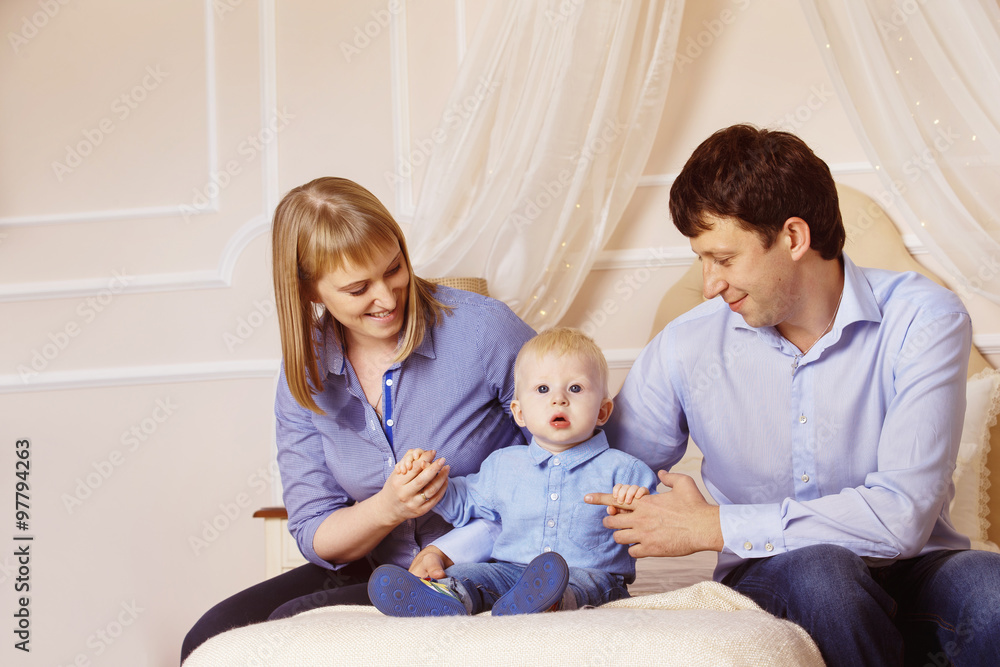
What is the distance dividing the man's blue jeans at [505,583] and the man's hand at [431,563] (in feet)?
0.07

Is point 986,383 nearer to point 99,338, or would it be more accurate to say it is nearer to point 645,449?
point 645,449

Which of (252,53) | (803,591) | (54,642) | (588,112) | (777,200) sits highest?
(252,53)

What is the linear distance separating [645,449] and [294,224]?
0.81 m

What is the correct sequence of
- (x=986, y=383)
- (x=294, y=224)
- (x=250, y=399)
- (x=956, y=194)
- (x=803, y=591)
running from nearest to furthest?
(x=803, y=591) → (x=294, y=224) → (x=956, y=194) → (x=986, y=383) → (x=250, y=399)

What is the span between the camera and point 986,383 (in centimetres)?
210

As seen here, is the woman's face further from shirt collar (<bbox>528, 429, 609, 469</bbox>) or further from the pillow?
the pillow

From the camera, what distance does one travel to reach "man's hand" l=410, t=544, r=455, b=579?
57.9 inches

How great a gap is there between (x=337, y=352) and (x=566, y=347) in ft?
1.59

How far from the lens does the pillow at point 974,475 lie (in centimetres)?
198

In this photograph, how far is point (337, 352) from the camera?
1.70 meters

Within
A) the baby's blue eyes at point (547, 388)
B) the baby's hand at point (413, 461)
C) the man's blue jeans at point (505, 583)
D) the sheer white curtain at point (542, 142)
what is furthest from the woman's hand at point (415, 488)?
the sheer white curtain at point (542, 142)

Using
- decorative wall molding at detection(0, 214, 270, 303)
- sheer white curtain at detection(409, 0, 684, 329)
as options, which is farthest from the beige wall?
sheer white curtain at detection(409, 0, 684, 329)

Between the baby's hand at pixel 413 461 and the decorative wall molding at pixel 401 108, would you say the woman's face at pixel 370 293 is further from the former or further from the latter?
the decorative wall molding at pixel 401 108

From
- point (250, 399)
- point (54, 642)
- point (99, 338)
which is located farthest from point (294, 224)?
point (54, 642)
